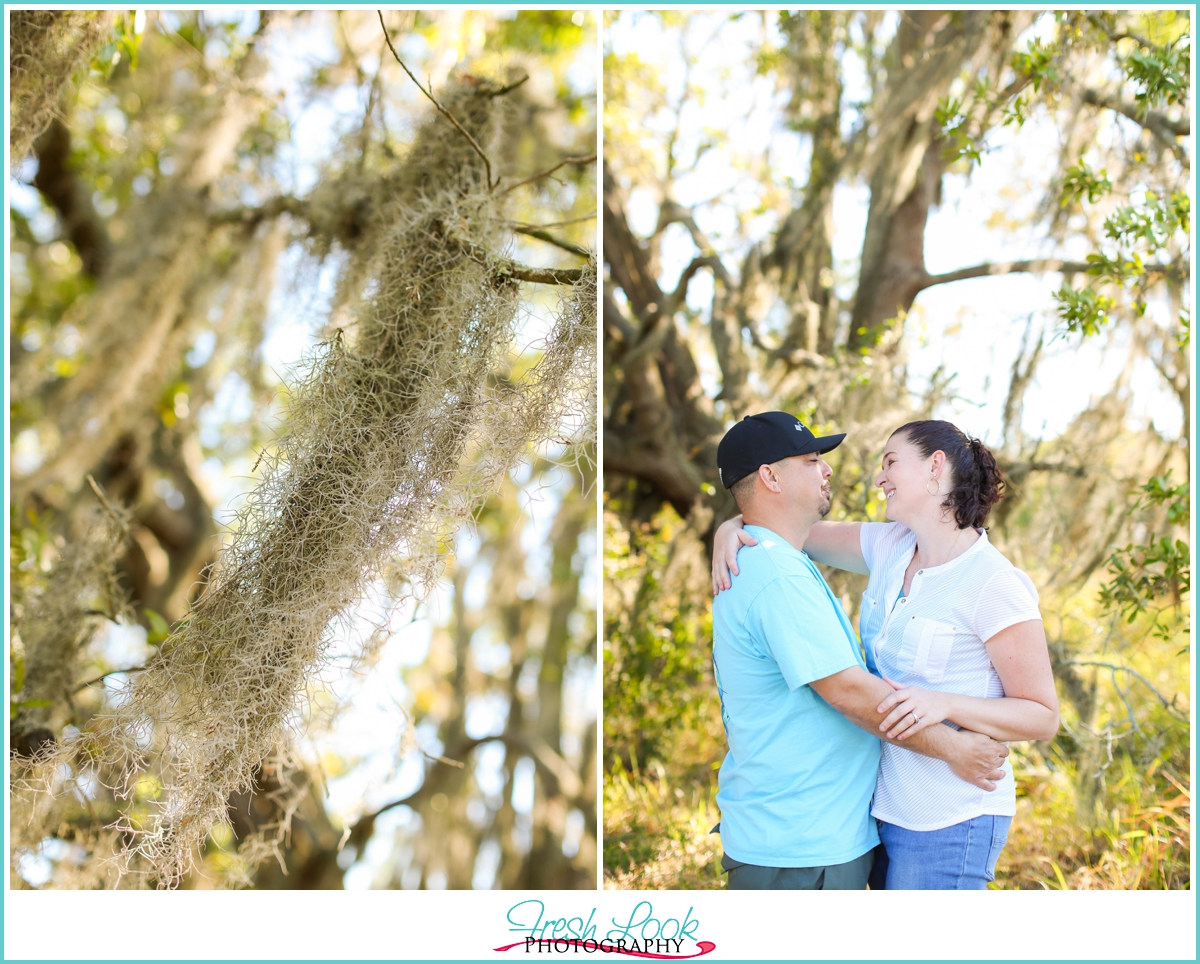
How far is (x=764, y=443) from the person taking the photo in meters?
1.55

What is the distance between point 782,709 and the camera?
1.46 meters

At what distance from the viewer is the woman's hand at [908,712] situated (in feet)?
4.42

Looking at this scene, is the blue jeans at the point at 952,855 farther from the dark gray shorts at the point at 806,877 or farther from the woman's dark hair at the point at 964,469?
the woman's dark hair at the point at 964,469

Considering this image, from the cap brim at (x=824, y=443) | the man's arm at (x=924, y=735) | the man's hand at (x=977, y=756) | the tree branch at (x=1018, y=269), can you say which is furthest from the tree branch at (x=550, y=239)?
the tree branch at (x=1018, y=269)

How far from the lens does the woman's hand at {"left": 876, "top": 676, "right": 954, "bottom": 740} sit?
4.42 feet

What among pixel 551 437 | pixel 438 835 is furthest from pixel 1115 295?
pixel 438 835

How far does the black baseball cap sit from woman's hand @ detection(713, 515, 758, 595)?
0.10 meters

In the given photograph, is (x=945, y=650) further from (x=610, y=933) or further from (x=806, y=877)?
(x=610, y=933)

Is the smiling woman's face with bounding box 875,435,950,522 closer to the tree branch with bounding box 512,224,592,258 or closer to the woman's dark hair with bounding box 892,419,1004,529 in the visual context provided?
the woman's dark hair with bounding box 892,419,1004,529

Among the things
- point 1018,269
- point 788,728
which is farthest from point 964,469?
point 1018,269

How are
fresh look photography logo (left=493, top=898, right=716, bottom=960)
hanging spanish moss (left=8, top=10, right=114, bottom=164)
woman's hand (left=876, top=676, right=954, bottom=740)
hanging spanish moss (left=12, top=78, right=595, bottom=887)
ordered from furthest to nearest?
hanging spanish moss (left=8, top=10, right=114, bottom=164) < fresh look photography logo (left=493, top=898, right=716, bottom=960) < hanging spanish moss (left=12, top=78, right=595, bottom=887) < woman's hand (left=876, top=676, right=954, bottom=740)

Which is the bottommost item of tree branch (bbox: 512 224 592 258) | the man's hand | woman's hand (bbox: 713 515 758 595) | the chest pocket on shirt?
the man's hand

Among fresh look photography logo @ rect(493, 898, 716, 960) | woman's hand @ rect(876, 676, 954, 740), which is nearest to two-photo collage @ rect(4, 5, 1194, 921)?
woman's hand @ rect(876, 676, 954, 740)

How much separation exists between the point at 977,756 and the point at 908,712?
15 centimetres
